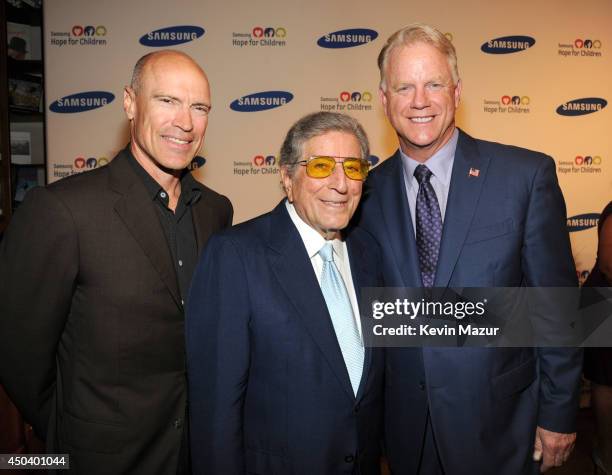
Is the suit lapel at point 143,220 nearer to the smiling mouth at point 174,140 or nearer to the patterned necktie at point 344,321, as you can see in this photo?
the smiling mouth at point 174,140

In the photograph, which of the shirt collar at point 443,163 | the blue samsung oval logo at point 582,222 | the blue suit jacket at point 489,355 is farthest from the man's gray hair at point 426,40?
the blue samsung oval logo at point 582,222

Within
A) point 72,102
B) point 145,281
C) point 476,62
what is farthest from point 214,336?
point 476,62

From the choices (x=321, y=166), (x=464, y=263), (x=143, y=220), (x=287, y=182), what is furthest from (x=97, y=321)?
(x=464, y=263)

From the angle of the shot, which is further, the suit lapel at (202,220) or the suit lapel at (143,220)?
the suit lapel at (202,220)

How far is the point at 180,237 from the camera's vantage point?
186 centimetres

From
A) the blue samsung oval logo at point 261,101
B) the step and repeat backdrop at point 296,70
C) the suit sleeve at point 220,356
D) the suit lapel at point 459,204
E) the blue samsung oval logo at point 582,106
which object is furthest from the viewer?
the blue samsung oval logo at point 582,106

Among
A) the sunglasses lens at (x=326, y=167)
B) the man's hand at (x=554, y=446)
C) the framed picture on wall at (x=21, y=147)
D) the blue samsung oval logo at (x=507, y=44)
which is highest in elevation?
the blue samsung oval logo at (x=507, y=44)

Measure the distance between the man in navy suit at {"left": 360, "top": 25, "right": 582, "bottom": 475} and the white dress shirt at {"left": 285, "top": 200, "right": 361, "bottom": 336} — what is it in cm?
19

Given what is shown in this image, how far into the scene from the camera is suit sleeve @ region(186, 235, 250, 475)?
4.93ft

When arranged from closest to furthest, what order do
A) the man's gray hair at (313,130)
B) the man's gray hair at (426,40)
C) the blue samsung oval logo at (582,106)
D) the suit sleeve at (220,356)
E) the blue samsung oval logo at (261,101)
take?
1. the suit sleeve at (220,356)
2. the man's gray hair at (313,130)
3. the man's gray hair at (426,40)
4. the blue samsung oval logo at (261,101)
5. the blue samsung oval logo at (582,106)

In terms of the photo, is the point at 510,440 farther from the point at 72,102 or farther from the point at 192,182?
the point at 72,102

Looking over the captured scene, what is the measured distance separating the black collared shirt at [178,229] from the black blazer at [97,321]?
0.19 feet

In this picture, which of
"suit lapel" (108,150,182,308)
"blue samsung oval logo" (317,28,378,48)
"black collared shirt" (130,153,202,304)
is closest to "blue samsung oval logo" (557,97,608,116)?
"blue samsung oval logo" (317,28,378,48)

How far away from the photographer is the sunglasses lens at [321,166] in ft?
5.24
